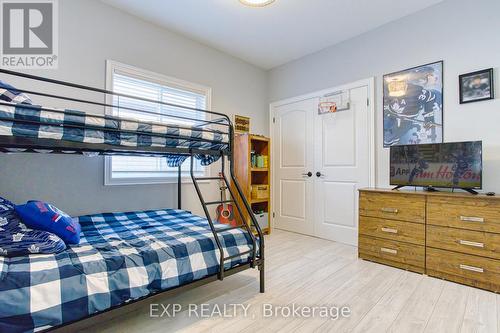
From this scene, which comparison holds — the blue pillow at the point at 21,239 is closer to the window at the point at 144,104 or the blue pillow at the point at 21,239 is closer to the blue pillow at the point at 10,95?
Result: the blue pillow at the point at 10,95

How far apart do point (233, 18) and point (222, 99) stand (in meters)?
1.13

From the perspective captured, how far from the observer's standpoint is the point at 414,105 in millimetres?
2793

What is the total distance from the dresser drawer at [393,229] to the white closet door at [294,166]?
1095 millimetres

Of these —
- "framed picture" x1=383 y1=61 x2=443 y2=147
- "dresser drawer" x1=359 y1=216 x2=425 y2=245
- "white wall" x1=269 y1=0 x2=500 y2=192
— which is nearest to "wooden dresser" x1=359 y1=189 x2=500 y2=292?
"dresser drawer" x1=359 y1=216 x2=425 y2=245

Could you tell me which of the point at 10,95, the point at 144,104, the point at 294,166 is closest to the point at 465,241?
the point at 294,166

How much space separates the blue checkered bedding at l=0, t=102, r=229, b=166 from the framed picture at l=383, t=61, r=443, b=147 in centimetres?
218

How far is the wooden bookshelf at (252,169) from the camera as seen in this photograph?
357 centimetres

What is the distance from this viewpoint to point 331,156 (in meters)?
3.54

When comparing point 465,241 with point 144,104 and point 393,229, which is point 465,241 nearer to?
point 393,229

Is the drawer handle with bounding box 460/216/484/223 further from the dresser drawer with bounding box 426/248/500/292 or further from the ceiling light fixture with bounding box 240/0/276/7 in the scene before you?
the ceiling light fixture with bounding box 240/0/276/7

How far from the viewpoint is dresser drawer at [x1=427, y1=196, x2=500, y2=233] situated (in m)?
1.99

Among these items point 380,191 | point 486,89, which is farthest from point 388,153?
point 486,89

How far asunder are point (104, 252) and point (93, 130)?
727mm

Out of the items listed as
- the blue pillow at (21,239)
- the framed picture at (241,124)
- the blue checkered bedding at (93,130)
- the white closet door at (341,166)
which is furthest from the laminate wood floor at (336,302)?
the framed picture at (241,124)
